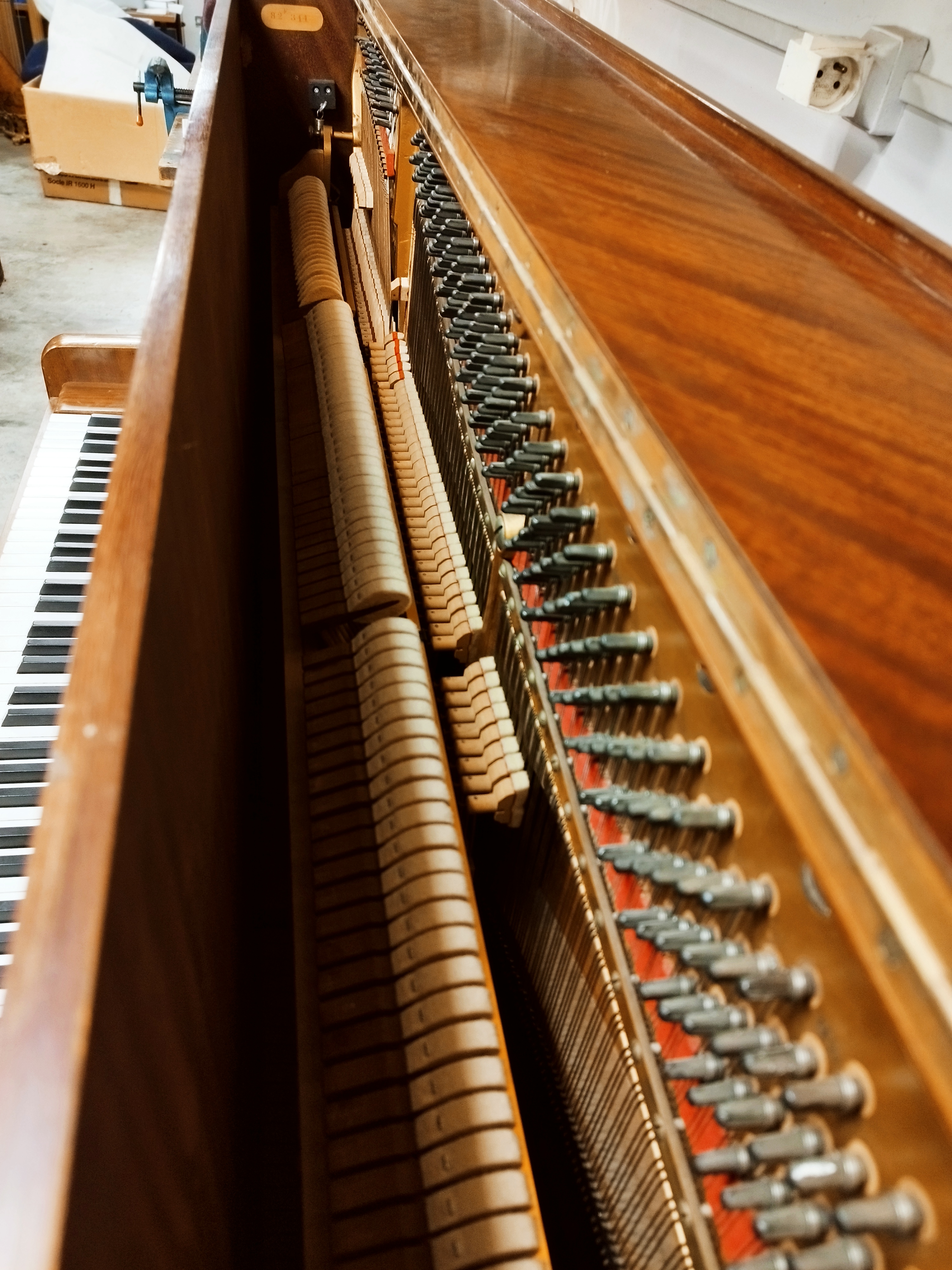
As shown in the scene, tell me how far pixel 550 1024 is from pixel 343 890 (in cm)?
36

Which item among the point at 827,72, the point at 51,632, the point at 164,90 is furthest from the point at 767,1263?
the point at 164,90

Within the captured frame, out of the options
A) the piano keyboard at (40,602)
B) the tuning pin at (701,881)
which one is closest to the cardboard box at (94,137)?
the piano keyboard at (40,602)

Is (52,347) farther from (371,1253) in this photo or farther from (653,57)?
(371,1253)

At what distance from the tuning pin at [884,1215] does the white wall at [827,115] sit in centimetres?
130

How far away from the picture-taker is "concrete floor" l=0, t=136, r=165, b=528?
3.88 m

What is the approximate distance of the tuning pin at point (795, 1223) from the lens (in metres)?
0.55

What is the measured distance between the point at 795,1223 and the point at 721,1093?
0.12m

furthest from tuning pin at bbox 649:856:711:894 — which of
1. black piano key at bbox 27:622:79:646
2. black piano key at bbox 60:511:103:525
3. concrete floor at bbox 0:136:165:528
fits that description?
concrete floor at bbox 0:136:165:528

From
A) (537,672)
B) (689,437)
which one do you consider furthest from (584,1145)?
(689,437)

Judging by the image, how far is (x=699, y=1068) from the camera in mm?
714

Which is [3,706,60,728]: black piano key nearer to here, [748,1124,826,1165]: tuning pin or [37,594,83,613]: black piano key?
[37,594,83,613]: black piano key

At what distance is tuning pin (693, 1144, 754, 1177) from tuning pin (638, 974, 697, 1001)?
0.39 ft

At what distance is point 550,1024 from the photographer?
125 cm

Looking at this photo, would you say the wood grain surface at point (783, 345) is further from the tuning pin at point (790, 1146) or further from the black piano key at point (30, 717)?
the black piano key at point (30, 717)
